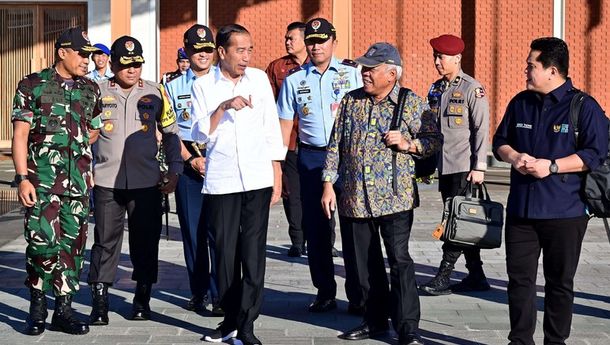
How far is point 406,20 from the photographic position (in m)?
21.7

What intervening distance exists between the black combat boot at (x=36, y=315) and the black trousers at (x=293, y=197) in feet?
9.49

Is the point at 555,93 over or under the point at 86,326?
over

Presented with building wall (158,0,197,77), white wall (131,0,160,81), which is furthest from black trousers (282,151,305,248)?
building wall (158,0,197,77)

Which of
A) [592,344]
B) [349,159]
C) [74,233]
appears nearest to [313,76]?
[349,159]

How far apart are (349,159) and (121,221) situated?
5.67 feet

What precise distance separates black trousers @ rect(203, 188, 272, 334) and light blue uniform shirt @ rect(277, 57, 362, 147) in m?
1.32

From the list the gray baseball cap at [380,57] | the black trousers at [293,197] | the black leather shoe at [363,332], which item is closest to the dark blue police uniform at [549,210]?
the gray baseball cap at [380,57]

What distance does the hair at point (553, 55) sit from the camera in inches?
271

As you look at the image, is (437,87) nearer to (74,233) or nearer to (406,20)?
(74,233)

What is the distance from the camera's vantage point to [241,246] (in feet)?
24.5

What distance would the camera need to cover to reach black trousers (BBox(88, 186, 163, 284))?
8195mm

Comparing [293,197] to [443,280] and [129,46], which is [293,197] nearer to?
[443,280]

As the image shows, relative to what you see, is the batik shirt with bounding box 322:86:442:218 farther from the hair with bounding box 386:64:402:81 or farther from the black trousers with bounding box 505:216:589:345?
the black trousers with bounding box 505:216:589:345

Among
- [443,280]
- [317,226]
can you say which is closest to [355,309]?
[317,226]
